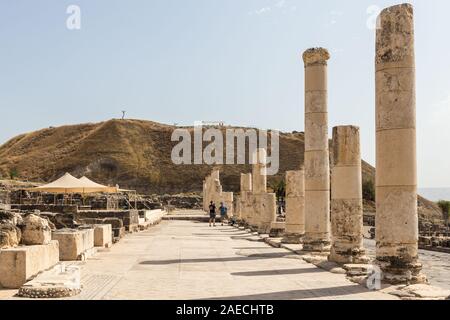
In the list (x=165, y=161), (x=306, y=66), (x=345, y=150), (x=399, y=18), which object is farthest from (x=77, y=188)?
(x=165, y=161)

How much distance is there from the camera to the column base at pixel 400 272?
955 centimetres

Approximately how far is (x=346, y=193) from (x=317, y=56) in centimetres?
407

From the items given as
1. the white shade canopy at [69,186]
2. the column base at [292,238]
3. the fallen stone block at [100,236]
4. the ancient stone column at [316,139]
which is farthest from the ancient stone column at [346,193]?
the white shade canopy at [69,186]

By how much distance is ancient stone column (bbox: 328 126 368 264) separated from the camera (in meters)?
12.7

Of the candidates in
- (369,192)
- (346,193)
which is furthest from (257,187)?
(369,192)

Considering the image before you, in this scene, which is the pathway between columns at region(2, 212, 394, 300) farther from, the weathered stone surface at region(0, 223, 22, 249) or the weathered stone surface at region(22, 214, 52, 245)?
A: the weathered stone surface at region(0, 223, 22, 249)

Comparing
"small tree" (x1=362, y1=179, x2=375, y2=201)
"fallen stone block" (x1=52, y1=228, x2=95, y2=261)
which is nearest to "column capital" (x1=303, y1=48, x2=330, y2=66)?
"fallen stone block" (x1=52, y1=228, x2=95, y2=261)

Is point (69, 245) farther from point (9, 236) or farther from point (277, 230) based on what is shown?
point (277, 230)

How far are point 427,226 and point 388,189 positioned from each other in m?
27.2

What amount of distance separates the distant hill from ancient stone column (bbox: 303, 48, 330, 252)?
70028 mm

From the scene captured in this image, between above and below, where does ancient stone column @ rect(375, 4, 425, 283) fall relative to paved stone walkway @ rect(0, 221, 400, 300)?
above

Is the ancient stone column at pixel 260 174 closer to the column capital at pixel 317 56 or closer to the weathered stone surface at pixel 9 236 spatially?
the column capital at pixel 317 56

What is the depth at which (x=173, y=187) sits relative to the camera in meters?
90.0

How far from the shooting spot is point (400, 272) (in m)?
9.69
